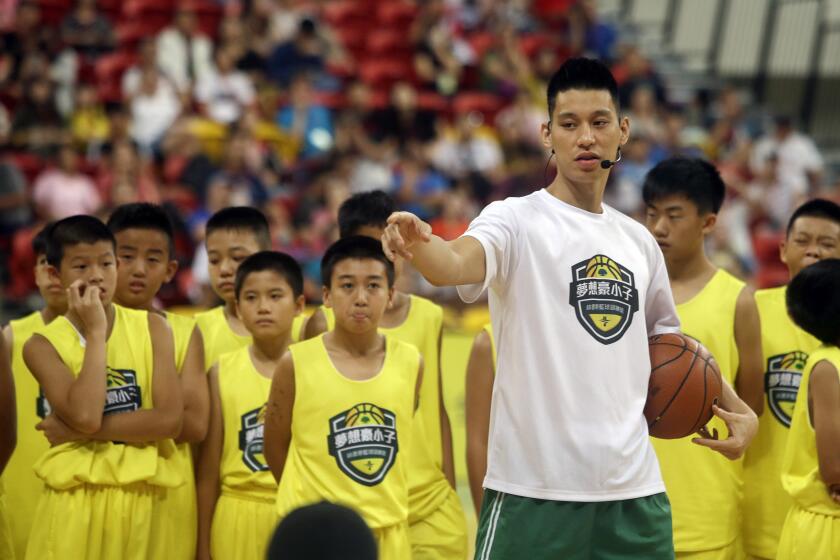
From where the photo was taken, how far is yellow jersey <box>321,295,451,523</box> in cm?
506

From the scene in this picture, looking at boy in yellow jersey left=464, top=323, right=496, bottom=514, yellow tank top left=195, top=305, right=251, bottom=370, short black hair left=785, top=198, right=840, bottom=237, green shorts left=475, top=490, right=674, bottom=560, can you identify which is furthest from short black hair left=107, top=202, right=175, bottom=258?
short black hair left=785, top=198, right=840, bottom=237

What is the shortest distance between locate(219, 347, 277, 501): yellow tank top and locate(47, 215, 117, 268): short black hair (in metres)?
0.81

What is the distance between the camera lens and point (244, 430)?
5.03 metres

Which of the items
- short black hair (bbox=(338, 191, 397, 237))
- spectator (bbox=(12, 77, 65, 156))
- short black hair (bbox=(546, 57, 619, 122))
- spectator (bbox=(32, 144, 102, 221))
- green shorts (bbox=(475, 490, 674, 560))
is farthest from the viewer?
spectator (bbox=(12, 77, 65, 156))

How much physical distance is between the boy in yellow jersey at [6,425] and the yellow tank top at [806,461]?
10.0 ft

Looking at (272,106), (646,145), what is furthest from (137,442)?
(646,145)

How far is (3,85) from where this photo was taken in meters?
12.6

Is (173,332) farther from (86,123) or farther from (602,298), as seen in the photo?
(86,123)

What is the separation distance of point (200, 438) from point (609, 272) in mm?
2025

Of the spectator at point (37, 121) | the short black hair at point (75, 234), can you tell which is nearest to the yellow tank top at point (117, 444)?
the short black hair at point (75, 234)

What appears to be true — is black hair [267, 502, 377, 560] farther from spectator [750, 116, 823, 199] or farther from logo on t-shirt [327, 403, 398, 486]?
spectator [750, 116, 823, 199]

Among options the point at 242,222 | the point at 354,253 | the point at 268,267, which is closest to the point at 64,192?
the point at 242,222

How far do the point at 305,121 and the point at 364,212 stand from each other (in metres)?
8.56

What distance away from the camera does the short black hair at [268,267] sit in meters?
5.20
